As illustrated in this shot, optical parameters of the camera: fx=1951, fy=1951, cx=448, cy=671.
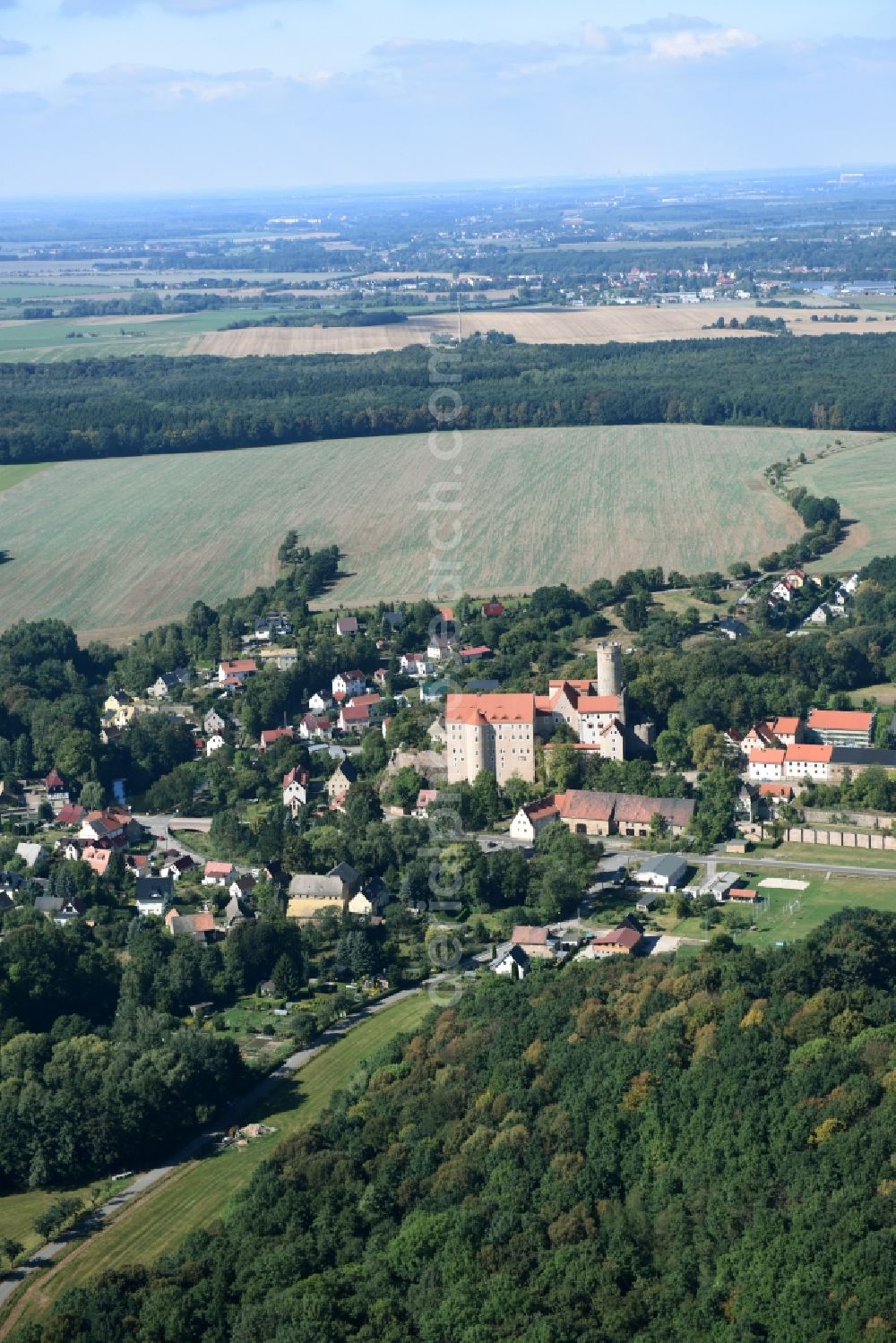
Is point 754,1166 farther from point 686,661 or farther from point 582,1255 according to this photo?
point 686,661

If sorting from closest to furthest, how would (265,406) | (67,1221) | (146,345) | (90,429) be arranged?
(67,1221)
(90,429)
(265,406)
(146,345)

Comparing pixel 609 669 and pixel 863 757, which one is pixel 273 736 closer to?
pixel 609 669

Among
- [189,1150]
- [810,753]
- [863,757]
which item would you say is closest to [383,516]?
[810,753]

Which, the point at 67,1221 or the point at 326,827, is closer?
the point at 67,1221

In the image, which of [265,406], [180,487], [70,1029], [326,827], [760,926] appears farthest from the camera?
[265,406]

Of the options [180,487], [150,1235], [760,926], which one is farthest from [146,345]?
[150,1235]

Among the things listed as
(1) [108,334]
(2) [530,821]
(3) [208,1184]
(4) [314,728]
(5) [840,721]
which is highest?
(1) [108,334]
